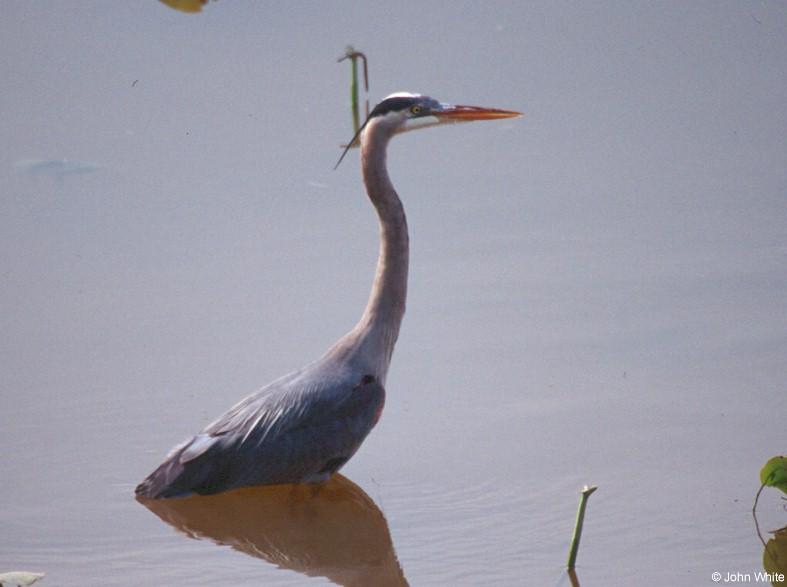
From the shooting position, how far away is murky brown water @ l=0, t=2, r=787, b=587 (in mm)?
5062

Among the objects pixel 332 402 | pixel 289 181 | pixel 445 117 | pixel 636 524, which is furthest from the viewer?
pixel 289 181

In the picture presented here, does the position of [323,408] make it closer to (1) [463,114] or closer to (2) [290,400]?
(2) [290,400]

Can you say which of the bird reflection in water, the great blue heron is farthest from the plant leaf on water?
the great blue heron

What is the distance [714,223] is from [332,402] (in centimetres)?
260

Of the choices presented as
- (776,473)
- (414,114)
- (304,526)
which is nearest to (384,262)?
(414,114)

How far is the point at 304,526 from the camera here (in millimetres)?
5258

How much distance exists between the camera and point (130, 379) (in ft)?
20.2

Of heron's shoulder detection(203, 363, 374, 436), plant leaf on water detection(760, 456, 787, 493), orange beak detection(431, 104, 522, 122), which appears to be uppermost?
orange beak detection(431, 104, 522, 122)

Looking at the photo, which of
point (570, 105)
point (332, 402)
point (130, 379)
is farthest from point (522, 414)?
point (570, 105)

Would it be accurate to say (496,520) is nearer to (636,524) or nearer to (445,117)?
(636,524)
